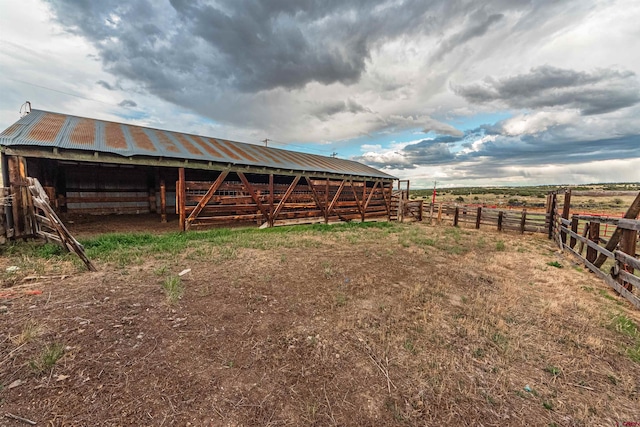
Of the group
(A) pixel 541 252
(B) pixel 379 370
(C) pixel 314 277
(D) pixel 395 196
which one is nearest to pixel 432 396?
(B) pixel 379 370

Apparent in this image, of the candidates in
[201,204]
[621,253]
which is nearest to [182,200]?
[201,204]

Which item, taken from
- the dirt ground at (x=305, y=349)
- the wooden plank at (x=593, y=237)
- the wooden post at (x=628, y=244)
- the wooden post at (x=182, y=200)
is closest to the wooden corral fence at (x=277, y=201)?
the wooden post at (x=182, y=200)

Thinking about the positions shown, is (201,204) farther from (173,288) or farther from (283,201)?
(173,288)

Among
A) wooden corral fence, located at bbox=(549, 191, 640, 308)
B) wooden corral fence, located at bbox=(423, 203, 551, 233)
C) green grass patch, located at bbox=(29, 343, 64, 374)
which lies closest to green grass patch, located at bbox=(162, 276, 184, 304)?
green grass patch, located at bbox=(29, 343, 64, 374)

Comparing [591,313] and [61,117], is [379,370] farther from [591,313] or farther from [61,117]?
[61,117]

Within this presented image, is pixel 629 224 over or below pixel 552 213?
over

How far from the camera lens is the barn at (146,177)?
769 cm

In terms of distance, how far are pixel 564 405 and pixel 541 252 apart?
918 cm

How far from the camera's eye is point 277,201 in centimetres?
1312

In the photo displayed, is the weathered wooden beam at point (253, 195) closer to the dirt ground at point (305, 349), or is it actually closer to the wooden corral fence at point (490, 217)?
the dirt ground at point (305, 349)

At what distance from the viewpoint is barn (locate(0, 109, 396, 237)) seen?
7.69 metres

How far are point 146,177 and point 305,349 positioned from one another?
14.1 meters

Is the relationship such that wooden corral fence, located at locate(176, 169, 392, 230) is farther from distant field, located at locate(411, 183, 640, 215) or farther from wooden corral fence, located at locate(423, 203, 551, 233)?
distant field, located at locate(411, 183, 640, 215)

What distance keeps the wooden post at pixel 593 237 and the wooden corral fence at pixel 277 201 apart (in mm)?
10572
